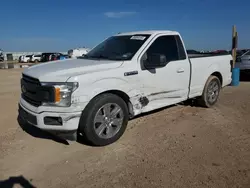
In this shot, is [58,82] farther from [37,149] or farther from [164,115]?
[164,115]

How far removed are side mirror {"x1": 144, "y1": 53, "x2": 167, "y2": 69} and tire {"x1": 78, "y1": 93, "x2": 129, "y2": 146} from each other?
870 millimetres

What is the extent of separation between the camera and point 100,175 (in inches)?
136

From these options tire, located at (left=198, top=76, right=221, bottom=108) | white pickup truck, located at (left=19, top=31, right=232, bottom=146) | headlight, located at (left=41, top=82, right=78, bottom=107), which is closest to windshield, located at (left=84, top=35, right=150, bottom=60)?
white pickup truck, located at (left=19, top=31, right=232, bottom=146)

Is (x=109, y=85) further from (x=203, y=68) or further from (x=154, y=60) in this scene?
(x=203, y=68)

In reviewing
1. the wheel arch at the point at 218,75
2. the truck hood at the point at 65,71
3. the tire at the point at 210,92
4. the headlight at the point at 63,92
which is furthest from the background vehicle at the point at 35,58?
the headlight at the point at 63,92

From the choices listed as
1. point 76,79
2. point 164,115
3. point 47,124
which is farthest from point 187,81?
point 47,124

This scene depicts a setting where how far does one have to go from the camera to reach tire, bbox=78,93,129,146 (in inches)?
158

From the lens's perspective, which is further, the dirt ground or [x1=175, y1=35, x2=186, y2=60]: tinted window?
[x1=175, y1=35, x2=186, y2=60]: tinted window

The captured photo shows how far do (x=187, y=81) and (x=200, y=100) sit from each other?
1.08 metres

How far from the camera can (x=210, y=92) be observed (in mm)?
6660

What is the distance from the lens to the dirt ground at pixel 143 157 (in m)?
3.30

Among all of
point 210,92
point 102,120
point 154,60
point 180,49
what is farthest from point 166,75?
point 210,92

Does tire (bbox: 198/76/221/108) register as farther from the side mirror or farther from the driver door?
the side mirror

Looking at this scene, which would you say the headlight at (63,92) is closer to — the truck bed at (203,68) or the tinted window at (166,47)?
the tinted window at (166,47)
